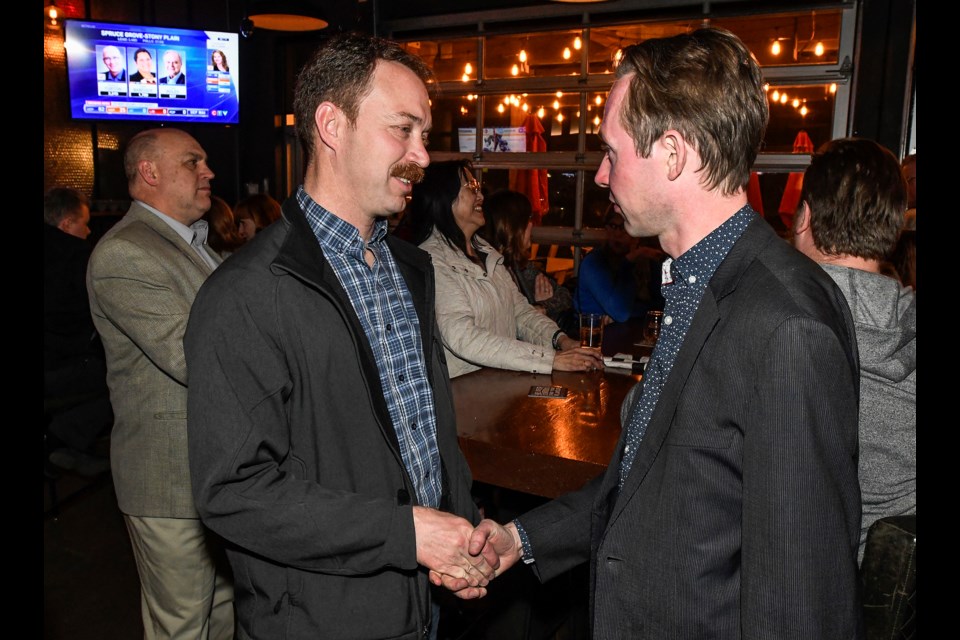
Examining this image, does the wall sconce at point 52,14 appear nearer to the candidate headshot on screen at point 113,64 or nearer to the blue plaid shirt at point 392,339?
the candidate headshot on screen at point 113,64

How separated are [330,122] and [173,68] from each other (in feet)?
18.4

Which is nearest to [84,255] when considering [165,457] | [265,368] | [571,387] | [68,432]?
[68,432]

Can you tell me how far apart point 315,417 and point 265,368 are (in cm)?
14

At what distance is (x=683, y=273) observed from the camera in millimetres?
1189

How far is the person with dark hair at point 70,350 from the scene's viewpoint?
13.9 ft

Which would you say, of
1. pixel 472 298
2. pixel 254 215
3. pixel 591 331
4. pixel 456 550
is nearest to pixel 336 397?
pixel 456 550

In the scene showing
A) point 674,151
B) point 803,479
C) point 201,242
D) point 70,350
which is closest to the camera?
point 803,479

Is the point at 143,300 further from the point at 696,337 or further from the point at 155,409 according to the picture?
the point at 696,337

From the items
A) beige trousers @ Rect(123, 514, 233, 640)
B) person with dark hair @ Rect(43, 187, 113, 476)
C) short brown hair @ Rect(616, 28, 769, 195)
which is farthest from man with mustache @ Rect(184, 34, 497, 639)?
person with dark hair @ Rect(43, 187, 113, 476)

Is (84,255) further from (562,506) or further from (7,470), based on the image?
(7,470)

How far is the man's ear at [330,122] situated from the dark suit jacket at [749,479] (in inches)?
33.0

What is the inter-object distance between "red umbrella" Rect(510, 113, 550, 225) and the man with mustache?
5.41 meters

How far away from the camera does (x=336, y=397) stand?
1.32 metres

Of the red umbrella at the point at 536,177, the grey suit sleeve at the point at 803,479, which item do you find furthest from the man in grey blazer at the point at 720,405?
the red umbrella at the point at 536,177
